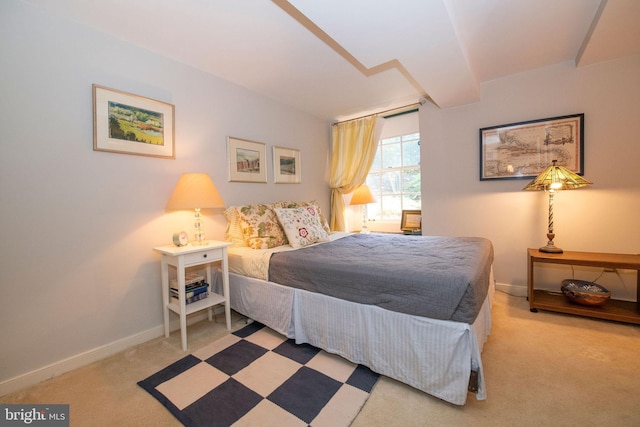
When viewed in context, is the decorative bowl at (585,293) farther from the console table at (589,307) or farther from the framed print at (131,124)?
the framed print at (131,124)

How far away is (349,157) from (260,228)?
1.96 m

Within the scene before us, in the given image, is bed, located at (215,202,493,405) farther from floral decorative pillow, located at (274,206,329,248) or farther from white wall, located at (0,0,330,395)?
white wall, located at (0,0,330,395)

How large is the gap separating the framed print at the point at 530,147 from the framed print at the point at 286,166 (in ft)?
7.31

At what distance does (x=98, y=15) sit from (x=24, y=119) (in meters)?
0.82

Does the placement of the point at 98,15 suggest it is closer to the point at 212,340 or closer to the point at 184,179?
the point at 184,179

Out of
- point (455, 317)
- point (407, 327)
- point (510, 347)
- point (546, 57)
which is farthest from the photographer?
point (546, 57)

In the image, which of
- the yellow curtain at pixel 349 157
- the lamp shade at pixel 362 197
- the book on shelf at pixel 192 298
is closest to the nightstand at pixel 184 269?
the book on shelf at pixel 192 298

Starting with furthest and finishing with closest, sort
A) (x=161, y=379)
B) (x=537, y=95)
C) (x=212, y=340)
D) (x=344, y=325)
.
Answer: (x=537, y=95), (x=212, y=340), (x=344, y=325), (x=161, y=379)

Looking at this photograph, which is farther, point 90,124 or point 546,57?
point 546,57

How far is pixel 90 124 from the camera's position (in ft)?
5.79

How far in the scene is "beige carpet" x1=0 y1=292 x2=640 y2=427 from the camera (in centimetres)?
123

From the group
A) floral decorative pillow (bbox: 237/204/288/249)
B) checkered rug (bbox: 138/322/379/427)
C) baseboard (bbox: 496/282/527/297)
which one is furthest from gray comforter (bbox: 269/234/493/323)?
baseboard (bbox: 496/282/527/297)

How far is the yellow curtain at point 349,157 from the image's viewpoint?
3637 mm

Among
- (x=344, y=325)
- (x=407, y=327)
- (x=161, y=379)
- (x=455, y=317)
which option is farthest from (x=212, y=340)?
(x=455, y=317)
